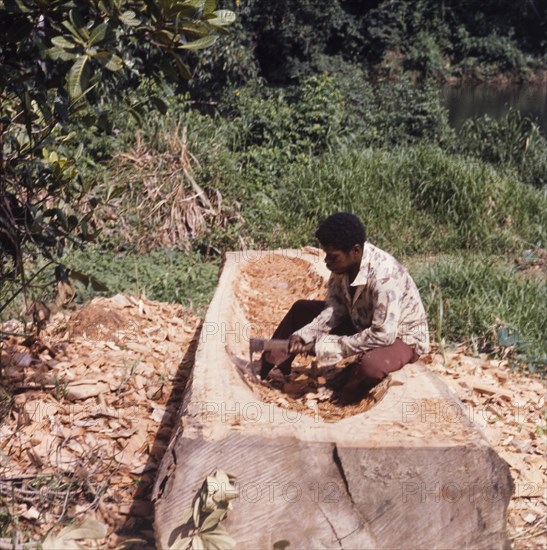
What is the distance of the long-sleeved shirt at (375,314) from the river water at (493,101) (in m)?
11.5

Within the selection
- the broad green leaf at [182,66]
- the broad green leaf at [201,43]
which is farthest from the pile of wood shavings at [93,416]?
the broad green leaf at [201,43]

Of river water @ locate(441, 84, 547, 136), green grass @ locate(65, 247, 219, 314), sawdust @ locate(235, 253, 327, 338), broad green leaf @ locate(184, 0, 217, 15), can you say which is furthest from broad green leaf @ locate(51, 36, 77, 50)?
river water @ locate(441, 84, 547, 136)

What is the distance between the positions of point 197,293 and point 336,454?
3549 millimetres

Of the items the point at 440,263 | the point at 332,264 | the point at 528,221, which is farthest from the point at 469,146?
the point at 332,264

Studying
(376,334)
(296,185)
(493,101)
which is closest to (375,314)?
(376,334)

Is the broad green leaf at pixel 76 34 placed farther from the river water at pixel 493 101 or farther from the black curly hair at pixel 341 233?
the river water at pixel 493 101

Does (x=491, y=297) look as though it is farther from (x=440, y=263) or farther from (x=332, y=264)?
(x=332, y=264)

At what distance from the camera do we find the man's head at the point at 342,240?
3.89 metres

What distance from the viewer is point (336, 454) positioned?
9.96ft

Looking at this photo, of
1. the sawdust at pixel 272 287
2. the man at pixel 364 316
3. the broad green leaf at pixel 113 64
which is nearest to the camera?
the broad green leaf at pixel 113 64

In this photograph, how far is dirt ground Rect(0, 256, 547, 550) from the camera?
3.61 meters

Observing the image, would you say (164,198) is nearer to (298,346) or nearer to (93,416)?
(93,416)

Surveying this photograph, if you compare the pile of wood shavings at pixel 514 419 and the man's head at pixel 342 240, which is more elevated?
the man's head at pixel 342 240

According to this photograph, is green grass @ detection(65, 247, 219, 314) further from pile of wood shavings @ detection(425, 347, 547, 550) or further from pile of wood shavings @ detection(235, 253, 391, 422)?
pile of wood shavings @ detection(425, 347, 547, 550)
